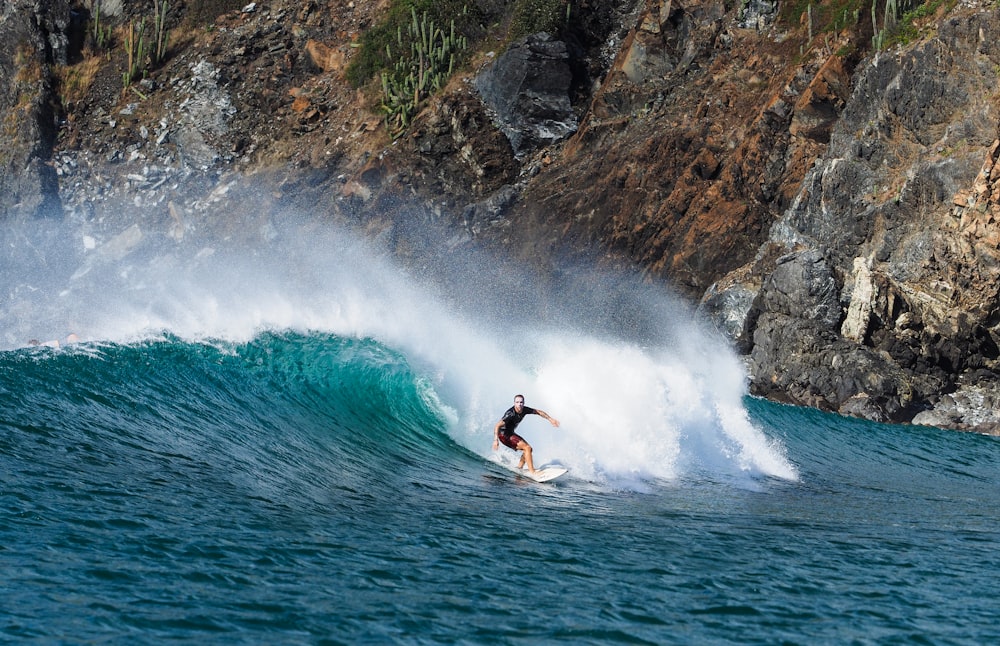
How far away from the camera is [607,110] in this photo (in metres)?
38.4

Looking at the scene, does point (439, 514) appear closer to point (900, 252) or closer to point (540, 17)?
point (900, 252)

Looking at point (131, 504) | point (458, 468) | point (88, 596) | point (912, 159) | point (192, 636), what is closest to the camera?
point (192, 636)

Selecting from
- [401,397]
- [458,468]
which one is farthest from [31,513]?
[401,397]

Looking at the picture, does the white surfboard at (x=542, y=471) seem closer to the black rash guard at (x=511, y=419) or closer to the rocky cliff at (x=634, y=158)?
the black rash guard at (x=511, y=419)

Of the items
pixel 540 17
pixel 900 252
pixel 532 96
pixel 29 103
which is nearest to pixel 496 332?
pixel 900 252

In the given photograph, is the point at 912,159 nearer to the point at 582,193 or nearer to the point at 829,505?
the point at 582,193

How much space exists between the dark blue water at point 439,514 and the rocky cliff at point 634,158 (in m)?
7.61

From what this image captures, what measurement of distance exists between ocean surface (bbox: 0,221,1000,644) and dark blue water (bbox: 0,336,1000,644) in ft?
0.15

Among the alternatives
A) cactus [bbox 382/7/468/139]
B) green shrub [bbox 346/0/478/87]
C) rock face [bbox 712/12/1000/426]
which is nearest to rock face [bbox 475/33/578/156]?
cactus [bbox 382/7/468/139]

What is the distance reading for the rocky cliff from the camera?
83.8 feet

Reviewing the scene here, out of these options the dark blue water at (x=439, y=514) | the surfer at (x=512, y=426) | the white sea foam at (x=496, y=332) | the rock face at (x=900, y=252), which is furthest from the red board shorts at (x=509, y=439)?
the rock face at (x=900, y=252)

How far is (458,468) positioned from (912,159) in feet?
65.2

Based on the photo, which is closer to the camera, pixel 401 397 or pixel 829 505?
pixel 829 505

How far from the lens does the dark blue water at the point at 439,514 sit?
23.4ft
